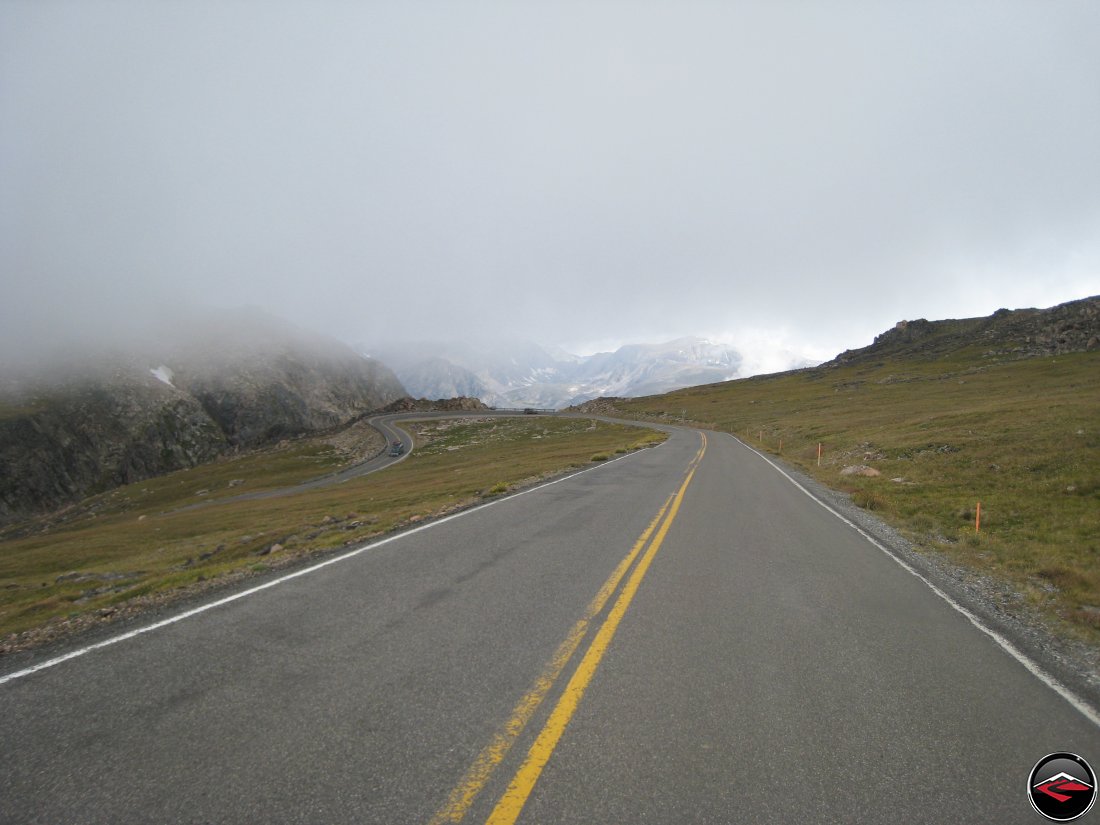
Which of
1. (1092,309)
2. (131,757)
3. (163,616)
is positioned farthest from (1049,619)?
(1092,309)

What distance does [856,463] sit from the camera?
26.3 m

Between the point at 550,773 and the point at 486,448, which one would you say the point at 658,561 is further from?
the point at 486,448

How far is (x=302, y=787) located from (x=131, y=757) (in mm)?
1434

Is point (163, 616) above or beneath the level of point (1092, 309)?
beneath

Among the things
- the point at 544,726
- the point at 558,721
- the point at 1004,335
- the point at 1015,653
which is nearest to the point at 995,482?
the point at 1015,653

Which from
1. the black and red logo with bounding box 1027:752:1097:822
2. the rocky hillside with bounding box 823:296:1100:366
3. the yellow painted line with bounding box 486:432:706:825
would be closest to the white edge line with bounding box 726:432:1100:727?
the black and red logo with bounding box 1027:752:1097:822

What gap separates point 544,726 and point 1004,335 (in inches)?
6029

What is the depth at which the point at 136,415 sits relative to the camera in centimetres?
12850

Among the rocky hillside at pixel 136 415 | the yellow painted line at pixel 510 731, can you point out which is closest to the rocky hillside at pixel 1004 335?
the yellow painted line at pixel 510 731

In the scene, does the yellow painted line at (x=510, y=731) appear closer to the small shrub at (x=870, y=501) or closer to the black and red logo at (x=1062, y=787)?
the black and red logo at (x=1062, y=787)

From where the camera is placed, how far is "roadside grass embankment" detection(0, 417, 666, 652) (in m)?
9.84

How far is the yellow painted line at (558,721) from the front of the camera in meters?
3.11

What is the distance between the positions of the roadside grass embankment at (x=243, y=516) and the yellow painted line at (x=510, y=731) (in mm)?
6092

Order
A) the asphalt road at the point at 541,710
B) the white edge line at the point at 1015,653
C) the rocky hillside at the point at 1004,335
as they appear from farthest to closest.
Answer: the rocky hillside at the point at 1004,335
the white edge line at the point at 1015,653
the asphalt road at the point at 541,710
